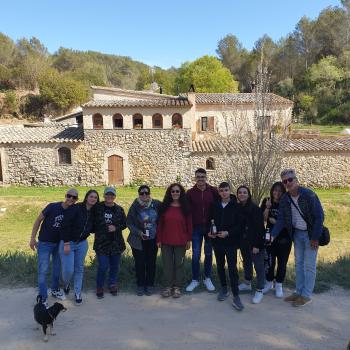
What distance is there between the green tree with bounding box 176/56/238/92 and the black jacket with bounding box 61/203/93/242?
102 feet

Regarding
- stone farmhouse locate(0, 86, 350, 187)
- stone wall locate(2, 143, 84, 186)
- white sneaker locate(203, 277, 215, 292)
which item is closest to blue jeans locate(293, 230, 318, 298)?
white sneaker locate(203, 277, 215, 292)

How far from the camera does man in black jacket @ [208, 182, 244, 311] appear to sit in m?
4.32

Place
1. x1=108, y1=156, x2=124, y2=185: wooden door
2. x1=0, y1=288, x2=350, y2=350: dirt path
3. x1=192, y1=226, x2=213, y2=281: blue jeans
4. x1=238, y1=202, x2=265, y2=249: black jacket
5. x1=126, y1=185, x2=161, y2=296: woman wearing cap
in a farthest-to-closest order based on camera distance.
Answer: x1=108, y1=156, x2=124, y2=185: wooden door
x1=192, y1=226, x2=213, y2=281: blue jeans
x1=126, y1=185, x2=161, y2=296: woman wearing cap
x1=238, y1=202, x2=265, y2=249: black jacket
x1=0, y1=288, x2=350, y2=350: dirt path

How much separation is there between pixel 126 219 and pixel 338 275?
11.6 ft

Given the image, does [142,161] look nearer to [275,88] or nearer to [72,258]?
[72,258]

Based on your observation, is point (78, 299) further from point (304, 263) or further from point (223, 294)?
point (304, 263)

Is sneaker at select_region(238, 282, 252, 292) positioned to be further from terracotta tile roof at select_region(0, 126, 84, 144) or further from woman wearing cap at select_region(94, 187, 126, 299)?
terracotta tile roof at select_region(0, 126, 84, 144)

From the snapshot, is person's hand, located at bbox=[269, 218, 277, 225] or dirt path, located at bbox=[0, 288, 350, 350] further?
person's hand, located at bbox=[269, 218, 277, 225]

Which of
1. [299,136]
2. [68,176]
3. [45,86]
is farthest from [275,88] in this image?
[68,176]

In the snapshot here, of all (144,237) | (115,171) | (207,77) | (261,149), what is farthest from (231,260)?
(207,77)

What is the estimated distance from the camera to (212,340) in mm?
3594

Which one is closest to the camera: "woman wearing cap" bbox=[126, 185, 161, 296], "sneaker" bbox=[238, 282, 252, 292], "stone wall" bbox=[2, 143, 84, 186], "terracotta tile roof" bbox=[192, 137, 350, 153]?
"woman wearing cap" bbox=[126, 185, 161, 296]

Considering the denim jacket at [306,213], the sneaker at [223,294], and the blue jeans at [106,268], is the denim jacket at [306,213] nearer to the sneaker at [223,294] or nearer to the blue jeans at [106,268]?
the sneaker at [223,294]

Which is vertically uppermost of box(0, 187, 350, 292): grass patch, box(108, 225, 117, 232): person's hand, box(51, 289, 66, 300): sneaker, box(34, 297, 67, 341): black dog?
box(108, 225, 117, 232): person's hand
